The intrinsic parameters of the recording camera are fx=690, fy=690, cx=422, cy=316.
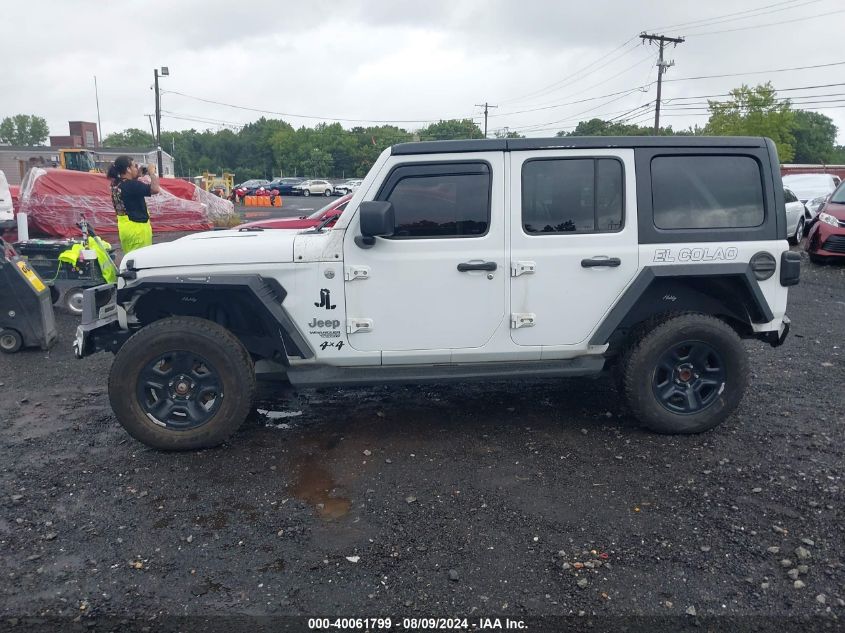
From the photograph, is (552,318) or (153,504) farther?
(552,318)

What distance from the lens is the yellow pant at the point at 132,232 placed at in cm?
833

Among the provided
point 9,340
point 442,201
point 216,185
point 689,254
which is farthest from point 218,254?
point 216,185

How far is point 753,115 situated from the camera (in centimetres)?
4912

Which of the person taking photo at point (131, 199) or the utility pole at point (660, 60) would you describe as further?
the utility pole at point (660, 60)

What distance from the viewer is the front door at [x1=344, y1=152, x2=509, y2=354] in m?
4.57

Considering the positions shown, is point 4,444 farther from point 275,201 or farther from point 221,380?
point 275,201

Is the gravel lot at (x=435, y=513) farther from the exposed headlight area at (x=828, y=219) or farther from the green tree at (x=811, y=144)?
the green tree at (x=811, y=144)

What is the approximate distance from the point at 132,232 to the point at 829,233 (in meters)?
11.8

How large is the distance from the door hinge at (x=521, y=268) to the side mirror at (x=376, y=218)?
86 centimetres

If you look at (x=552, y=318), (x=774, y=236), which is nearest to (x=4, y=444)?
(x=552, y=318)

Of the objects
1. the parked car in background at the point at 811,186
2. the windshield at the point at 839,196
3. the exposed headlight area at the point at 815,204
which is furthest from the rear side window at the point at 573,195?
the parked car in background at the point at 811,186

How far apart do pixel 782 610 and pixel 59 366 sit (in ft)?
21.1

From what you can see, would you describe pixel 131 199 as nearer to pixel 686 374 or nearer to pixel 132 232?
pixel 132 232

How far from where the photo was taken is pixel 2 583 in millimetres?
3240
